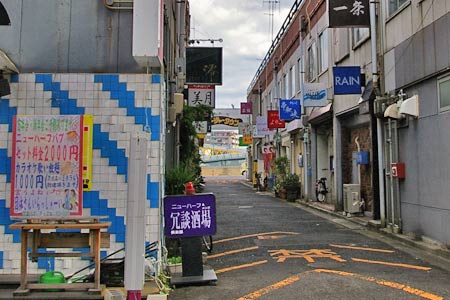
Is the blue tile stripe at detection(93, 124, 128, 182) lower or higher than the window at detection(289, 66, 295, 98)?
lower

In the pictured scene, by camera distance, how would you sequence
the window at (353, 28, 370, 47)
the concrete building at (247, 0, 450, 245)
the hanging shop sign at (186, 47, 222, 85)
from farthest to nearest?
the hanging shop sign at (186, 47, 222, 85), the window at (353, 28, 370, 47), the concrete building at (247, 0, 450, 245)

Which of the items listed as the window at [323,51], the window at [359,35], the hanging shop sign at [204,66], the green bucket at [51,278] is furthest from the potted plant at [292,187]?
the green bucket at [51,278]

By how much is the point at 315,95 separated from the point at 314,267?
10.5 meters

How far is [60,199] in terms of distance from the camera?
6.22 meters

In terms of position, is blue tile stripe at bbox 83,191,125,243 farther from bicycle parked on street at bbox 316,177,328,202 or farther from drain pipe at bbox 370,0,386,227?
bicycle parked on street at bbox 316,177,328,202

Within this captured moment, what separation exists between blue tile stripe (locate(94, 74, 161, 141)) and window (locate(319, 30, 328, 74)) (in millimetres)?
13622

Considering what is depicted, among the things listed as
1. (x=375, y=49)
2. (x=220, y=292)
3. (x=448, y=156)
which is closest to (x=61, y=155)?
(x=220, y=292)

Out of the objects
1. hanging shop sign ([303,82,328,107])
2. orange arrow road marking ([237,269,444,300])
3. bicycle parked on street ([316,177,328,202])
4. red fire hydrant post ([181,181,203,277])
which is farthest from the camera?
bicycle parked on street ([316,177,328,202])

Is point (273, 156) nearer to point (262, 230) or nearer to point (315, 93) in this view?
point (315, 93)

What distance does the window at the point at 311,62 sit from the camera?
21266mm

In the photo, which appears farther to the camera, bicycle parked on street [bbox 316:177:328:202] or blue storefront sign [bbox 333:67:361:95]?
bicycle parked on street [bbox 316:177:328:202]

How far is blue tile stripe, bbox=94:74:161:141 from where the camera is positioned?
267 inches

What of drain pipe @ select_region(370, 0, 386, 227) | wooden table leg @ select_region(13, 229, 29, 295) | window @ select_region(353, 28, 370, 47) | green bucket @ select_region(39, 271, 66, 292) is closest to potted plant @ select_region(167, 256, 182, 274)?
green bucket @ select_region(39, 271, 66, 292)

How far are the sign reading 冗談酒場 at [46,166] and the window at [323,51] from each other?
1442 cm
